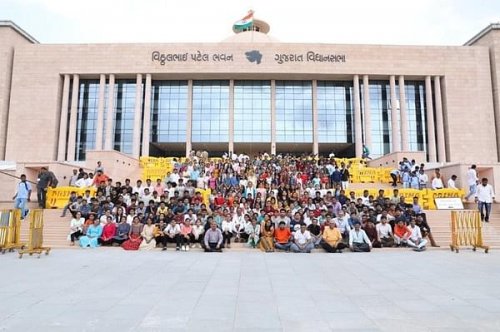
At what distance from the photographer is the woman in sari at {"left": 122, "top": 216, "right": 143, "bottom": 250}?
11.1 m

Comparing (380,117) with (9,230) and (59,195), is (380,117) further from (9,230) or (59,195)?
(9,230)

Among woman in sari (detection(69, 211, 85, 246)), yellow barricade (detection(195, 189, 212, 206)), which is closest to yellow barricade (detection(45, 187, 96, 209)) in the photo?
woman in sari (detection(69, 211, 85, 246))

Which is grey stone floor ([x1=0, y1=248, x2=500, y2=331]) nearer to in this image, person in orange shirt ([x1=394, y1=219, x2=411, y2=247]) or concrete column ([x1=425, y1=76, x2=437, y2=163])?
person in orange shirt ([x1=394, y1=219, x2=411, y2=247])

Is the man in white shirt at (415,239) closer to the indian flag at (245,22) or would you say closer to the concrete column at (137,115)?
the concrete column at (137,115)

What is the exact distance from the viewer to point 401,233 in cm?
1176

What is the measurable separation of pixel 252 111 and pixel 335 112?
8.78 metres

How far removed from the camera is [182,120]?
39281 mm

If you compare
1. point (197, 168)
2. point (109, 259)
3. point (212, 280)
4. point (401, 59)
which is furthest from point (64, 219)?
point (401, 59)

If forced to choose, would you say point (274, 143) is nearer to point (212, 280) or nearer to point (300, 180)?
point (300, 180)

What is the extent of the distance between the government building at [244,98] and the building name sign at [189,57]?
0.10m

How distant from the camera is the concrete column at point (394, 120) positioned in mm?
36875

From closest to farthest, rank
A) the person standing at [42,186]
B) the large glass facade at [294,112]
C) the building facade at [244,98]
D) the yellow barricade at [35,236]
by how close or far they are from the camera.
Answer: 1. the yellow barricade at [35,236]
2. the person standing at [42,186]
3. the building facade at [244,98]
4. the large glass facade at [294,112]

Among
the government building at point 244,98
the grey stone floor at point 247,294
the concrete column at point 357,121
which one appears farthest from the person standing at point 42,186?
the concrete column at point 357,121

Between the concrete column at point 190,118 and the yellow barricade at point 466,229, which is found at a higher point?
the concrete column at point 190,118
